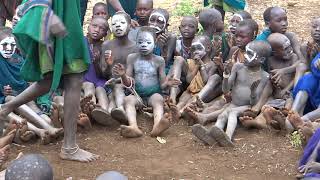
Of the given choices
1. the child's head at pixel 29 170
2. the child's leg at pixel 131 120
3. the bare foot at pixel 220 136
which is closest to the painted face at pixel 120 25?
the child's leg at pixel 131 120

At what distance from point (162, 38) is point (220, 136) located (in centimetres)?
164

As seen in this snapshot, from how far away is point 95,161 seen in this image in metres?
4.24

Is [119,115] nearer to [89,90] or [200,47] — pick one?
[89,90]

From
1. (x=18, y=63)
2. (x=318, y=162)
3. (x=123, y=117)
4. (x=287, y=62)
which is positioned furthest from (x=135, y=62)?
(x=318, y=162)

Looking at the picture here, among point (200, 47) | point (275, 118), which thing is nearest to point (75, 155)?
point (275, 118)

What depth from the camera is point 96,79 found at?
5508 mm

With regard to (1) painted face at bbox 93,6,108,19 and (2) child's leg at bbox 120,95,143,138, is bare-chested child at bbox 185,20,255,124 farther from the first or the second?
(1) painted face at bbox 93,6,108,19

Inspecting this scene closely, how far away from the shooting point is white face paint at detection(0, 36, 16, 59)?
16.8 ft

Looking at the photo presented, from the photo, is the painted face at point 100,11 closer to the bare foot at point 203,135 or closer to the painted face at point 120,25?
the painted face at point 120,25

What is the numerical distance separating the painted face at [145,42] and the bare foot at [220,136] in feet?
3.86

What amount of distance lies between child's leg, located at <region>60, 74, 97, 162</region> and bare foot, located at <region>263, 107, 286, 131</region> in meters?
1.45

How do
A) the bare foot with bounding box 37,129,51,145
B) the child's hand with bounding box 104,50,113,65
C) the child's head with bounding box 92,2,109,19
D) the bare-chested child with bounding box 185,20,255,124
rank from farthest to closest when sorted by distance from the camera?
1. the child's head with bounding box 92,2,109,19
2. the child's hand with bounding box 104,50,113,65
3. the bare-chested child with bounding box 185,20,255,124
4. the bare foot with bounding box 37,129,51,145

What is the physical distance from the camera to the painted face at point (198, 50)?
5508mm

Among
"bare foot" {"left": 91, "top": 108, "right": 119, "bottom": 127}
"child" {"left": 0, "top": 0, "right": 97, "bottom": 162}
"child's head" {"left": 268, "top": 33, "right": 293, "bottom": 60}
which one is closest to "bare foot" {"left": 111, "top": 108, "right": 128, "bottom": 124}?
"bare foot" {"left": 91, "top": 108, "right": 119, "bottom": 127}
